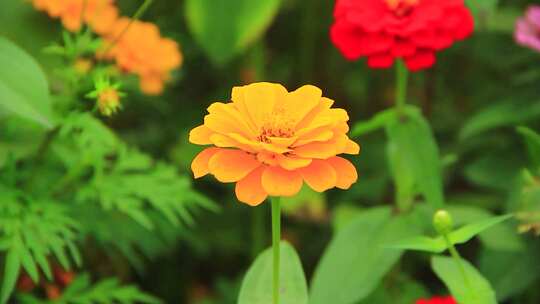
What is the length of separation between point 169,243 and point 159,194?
237 millimetres

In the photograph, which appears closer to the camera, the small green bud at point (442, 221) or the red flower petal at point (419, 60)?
the small green bud at point (442, 221)

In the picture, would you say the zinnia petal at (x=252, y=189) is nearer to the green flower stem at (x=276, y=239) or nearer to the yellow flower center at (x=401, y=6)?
the green flower stem at (x=276, y=239)

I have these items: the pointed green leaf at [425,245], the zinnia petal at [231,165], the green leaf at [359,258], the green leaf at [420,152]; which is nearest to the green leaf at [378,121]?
the green leaf at [420,152]

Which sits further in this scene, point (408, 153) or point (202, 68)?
point (202, 68)

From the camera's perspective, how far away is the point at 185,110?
1.49 m

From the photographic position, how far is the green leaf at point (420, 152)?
0.97 metres

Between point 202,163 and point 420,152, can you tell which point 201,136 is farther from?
point 420,152

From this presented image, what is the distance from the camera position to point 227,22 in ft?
3.98

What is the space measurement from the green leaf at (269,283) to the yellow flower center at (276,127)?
0.15 m

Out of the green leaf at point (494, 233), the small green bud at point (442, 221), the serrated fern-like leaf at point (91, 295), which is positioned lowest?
the small green bud at point (442, 221)

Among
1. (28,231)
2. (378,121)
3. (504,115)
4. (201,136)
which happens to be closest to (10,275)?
(28,231)

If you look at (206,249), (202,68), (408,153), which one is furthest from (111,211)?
(202,68)

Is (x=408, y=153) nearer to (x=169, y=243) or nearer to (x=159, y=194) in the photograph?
(x=159, y=194)

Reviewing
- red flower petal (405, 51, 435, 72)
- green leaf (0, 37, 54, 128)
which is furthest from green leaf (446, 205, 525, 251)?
green leaf (0, 37, 54, 128)
